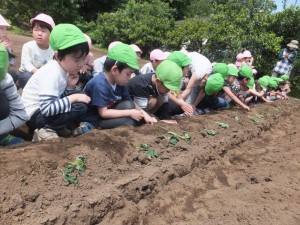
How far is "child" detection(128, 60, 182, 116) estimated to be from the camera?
4426 millimetres

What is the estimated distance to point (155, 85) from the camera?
4727mm

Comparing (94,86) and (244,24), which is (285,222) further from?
(244,24)

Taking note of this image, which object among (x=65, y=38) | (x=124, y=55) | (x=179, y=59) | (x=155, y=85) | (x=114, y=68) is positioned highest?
(x=65, y=38)

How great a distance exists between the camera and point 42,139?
11.9 ft

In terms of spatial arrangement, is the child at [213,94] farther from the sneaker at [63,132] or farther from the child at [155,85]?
the sneaker at [63,132]

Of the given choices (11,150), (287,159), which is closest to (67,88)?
(11,150)

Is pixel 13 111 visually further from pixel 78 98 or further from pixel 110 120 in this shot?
pixel 110 120

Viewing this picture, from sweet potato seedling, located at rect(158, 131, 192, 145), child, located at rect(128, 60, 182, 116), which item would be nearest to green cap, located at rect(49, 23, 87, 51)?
child, located at rect(128, 60, 182, 116)

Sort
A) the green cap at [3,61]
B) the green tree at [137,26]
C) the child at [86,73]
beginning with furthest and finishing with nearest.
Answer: the green tree at [137,26]
the child at [86,73]
the green cap at [3,61]

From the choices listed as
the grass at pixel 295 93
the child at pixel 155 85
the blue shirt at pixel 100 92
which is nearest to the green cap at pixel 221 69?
the child at pixel 155 85

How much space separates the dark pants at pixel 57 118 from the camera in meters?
3.67

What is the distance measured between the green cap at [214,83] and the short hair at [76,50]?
3.02 metres

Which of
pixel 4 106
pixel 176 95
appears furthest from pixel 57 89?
pixel 176 95

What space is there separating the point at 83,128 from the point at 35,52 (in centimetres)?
168
